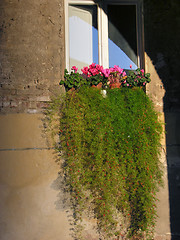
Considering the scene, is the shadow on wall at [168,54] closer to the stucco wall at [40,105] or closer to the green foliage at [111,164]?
the stucco wall at [40,105]

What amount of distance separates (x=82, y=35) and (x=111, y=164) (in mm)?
2347

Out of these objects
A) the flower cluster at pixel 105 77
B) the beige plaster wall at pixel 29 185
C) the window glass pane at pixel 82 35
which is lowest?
the beige plaster wall at pixel 29 185

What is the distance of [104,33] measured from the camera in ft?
12.9

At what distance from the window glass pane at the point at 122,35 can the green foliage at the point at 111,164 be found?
1007mm

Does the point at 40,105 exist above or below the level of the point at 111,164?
above

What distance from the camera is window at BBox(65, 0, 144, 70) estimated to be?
3893mm

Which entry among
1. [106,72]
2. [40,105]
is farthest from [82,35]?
[40,105]

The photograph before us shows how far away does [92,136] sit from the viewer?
3305 mm

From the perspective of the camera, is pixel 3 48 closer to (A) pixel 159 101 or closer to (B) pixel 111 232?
(A) pixel 159 101

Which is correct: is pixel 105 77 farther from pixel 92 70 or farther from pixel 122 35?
pixel 122 35

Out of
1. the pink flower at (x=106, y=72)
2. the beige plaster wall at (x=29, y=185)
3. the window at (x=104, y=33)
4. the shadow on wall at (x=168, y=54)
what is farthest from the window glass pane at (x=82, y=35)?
the beige plaster wall at (x=29, y=185)

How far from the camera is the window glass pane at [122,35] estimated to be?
3982 mm

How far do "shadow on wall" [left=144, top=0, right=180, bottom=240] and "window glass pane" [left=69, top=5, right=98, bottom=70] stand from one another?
933 millimetres

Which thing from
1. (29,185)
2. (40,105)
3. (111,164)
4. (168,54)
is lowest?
(29,185)
